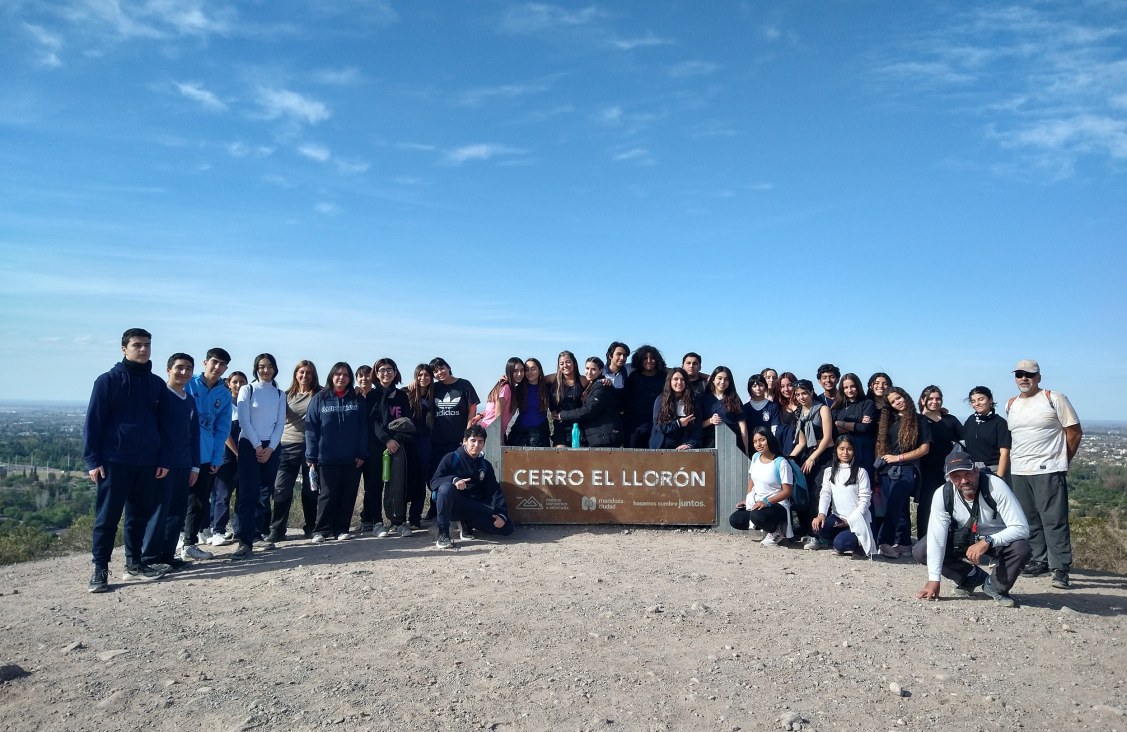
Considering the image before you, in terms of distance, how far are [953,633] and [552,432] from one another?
5.19 m

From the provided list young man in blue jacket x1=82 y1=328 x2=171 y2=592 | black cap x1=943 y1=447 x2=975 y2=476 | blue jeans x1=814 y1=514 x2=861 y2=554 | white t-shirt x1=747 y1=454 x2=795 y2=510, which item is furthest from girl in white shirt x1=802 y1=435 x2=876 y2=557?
young man in blue jacket x1=82 y1=328 x2=171 y2=592

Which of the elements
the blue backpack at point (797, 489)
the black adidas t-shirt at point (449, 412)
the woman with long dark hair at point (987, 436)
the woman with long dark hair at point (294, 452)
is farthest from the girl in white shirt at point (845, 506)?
the woman with long dark hair at point (294, 452)

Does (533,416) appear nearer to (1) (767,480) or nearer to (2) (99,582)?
(1) (767,480)

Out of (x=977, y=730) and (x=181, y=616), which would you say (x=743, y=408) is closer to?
(x=977, y=730)

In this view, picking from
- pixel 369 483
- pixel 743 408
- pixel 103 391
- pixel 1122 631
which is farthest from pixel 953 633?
pixel 103 391

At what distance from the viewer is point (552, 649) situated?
484 centimetres

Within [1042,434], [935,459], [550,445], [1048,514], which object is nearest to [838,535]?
[935,459]

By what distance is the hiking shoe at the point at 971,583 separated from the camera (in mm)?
6180

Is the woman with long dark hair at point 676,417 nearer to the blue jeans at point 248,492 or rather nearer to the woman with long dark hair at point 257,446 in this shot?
the woman with long dark hair at point 257,446

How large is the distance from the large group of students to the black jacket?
0.03 metres

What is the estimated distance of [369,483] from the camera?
356 inches

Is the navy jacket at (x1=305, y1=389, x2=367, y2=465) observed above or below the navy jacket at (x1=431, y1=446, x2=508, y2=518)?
above

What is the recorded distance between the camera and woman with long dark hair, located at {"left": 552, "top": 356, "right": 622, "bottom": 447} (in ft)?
29.7

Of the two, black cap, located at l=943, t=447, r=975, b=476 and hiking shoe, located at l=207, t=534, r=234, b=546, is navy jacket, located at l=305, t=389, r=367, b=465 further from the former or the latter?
black cap, located at l=943, t=447, r=975, b=476
